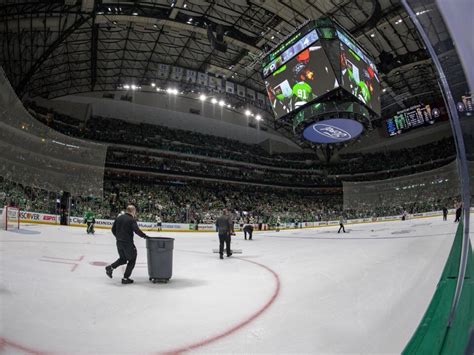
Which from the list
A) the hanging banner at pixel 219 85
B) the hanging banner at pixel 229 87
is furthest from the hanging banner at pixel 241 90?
the hanging banner at pixel 219 85

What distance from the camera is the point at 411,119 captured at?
20312mm

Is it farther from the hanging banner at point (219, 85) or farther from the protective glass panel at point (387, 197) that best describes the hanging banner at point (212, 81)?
the protective glass panel at point (387, 197)

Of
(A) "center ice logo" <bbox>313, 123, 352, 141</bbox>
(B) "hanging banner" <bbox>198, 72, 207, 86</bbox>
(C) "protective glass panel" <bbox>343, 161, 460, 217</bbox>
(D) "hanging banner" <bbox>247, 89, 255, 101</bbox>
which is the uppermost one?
(B) "hanging banner" <bbox>198, 72, 207, 86</bbox>

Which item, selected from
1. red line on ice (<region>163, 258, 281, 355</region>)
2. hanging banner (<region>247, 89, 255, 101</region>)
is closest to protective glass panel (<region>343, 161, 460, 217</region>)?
hanging banner (<region>247, 89, 255, 101</region>)

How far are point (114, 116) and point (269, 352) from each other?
104 feet

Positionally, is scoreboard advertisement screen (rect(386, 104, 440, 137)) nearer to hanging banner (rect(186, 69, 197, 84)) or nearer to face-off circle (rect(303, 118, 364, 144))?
face-off circle (rect(303, 118, 364, 144))

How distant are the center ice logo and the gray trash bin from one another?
34.8 feet

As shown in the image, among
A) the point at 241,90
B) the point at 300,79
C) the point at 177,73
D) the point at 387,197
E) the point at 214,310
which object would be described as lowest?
the point at 214,310

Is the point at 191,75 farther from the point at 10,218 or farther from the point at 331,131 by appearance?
the point at 10,218

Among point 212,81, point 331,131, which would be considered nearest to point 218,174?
point 212,81

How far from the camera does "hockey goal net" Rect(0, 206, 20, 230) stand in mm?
9658

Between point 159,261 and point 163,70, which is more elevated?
point 163,70

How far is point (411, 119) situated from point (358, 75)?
1092cm

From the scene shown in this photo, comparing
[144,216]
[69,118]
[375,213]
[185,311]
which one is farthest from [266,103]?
[185,311]
